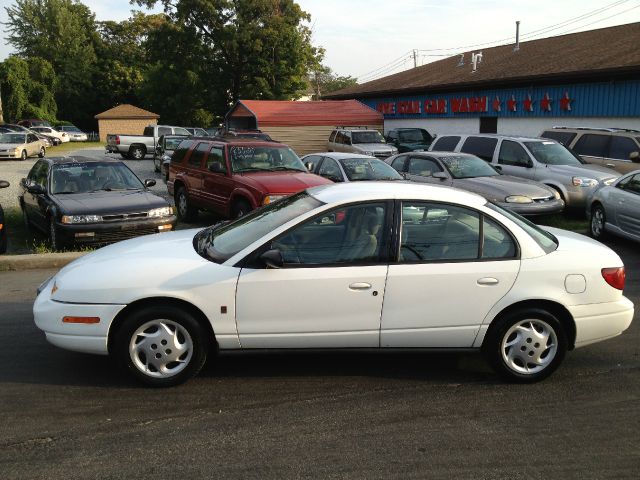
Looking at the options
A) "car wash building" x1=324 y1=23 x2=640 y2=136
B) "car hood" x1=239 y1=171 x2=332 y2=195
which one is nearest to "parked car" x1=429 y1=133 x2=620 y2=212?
"car hood" x1=239 y1=171 x2=332 y2=195

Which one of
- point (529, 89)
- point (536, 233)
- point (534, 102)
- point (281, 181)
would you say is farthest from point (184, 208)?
point (529, 89)

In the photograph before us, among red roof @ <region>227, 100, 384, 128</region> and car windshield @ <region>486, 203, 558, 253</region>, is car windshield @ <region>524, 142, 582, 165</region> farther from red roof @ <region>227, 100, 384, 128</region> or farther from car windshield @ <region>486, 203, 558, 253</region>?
red roof @ <region>227, 100, 384, 128</region>

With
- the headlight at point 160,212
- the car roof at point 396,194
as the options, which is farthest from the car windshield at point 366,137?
the car roof at point 396,194

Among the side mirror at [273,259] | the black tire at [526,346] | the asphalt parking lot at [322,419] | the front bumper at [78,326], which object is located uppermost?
the side mirror at [273,259]

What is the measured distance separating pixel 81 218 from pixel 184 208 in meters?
4.18

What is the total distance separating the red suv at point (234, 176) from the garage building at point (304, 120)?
15.4 metres

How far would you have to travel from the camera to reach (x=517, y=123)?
977 inches

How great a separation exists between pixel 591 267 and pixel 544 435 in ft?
4.80

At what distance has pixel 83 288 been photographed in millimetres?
4578

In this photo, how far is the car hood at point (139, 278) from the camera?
14.9 feet

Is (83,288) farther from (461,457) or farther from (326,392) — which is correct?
(461,457)

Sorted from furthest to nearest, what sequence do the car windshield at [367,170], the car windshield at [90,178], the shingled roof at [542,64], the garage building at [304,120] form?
the garage building at [304,120]
the shingled roof at [542,64]
the car windshield at [367,170]
the car windshield at [90,178]

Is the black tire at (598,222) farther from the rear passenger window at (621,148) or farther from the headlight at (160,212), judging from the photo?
the headlight at (160,212)

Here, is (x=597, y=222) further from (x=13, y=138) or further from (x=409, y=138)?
(x=13, y=138)
